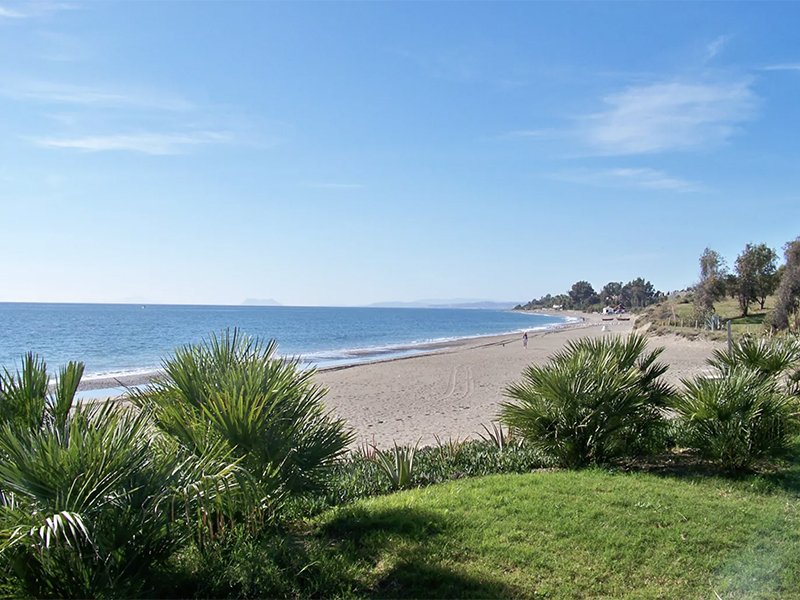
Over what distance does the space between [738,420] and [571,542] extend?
347 cm

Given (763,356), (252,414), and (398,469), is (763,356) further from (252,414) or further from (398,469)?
(252,414)

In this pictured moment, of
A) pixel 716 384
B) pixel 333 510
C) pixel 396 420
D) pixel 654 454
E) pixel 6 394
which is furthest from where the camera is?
pixel 396 420

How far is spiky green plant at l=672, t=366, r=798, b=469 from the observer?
7.00 metres

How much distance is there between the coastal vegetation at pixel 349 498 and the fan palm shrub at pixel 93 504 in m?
0.01

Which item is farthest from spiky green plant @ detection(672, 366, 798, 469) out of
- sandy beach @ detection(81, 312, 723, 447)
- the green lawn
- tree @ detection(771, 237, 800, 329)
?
tree @ detection(771, 237, 800, 329)

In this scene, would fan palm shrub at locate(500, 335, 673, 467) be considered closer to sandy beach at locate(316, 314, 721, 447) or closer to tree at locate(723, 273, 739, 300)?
sandy beach at locate(316, 314, 721, 447)

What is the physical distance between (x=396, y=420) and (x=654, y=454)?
959 cm

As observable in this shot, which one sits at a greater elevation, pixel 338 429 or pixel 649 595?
pixel 338 429

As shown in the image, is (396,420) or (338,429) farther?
(396,420)

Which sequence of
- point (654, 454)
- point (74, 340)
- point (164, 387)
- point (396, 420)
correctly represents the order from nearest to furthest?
point (164, 387)
point (654, 454)
point (396, 420)
point (74, 340)

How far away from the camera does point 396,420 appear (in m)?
17.2

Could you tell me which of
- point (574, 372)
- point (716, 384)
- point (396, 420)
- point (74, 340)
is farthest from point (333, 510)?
point (74, 340)

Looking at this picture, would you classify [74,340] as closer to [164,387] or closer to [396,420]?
[396,420]

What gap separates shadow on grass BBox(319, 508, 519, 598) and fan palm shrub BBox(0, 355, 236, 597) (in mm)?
1383
